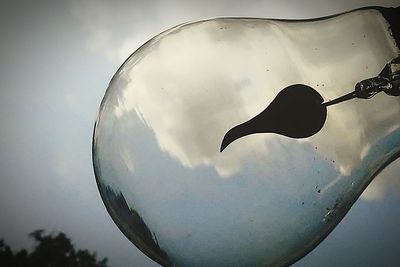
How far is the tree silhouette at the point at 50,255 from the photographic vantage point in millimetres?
875

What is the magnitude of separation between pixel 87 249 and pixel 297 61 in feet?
1.93

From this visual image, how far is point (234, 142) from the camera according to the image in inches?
33.9

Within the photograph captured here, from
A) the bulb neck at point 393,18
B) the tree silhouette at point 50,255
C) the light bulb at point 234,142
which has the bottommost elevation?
the tree silhouette at point 50,255

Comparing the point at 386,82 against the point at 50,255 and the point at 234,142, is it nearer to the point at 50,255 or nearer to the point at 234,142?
the point at 234,142

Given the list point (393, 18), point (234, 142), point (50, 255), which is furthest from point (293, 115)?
point (50, 255)

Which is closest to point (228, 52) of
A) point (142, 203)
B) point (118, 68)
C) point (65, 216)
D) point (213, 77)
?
point (213, 77)

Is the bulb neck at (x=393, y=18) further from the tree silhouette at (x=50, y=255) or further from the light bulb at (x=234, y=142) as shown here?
the tree silhouette at (x=50, y=255)

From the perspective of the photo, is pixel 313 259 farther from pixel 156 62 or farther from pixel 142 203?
pixel 156 62

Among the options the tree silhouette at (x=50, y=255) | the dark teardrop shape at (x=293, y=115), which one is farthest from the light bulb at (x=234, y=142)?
the tree silhouette at (x=50, y=255)

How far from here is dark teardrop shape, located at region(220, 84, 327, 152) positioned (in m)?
0.89

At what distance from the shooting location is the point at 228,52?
0.87 metres

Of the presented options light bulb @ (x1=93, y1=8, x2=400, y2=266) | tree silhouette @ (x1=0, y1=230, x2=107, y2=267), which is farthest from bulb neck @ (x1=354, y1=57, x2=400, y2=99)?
tree silhouette @ (x1=0, y1=230, x2=107, y2=267)

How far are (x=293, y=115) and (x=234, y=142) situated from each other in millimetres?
151

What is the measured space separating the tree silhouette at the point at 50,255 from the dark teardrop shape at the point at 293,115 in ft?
1.42
